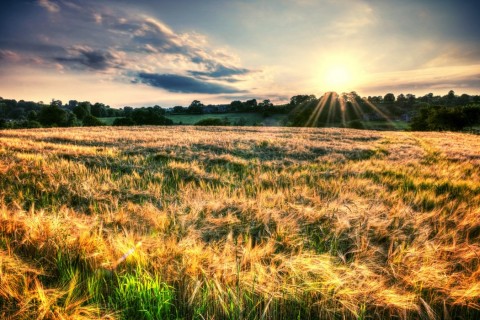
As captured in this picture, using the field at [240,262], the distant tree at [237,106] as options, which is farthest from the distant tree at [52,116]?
the field at [240,262]

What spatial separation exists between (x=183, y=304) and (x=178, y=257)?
0.50 metres

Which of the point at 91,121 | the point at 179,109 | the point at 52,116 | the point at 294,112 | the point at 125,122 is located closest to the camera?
the point at 52,116

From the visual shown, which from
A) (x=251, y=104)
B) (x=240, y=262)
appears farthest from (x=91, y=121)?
(x=240, y=262)

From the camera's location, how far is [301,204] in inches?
135

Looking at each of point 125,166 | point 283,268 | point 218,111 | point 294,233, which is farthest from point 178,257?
point 218,111

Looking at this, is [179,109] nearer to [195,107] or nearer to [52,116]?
[195,107]

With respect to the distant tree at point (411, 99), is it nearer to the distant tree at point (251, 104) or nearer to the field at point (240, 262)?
the distant tree at point (251, 104)

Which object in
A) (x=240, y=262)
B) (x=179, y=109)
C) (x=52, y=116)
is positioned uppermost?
(x=179, y=109)

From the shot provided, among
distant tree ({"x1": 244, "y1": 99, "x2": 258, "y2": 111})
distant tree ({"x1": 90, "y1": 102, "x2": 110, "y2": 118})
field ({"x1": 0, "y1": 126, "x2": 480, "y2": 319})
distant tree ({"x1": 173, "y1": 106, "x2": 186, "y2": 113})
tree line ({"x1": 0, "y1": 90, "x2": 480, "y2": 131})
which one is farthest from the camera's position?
distant tree ({"x1": 173, "y1": 106, "x2": 186, "y2": 113})

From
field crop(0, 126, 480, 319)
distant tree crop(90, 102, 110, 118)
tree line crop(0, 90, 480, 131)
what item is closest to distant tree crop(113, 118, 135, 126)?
tree line crop(0, 90, 480, 131)

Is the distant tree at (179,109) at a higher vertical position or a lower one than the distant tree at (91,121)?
higher

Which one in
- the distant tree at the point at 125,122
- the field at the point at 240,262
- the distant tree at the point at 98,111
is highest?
the distant tree at the point at 98,111

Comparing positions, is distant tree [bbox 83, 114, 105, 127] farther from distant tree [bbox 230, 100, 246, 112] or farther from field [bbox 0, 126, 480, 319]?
field [bbox 0, 126, 480, 319]

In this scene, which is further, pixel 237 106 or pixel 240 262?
pixel 237 106
